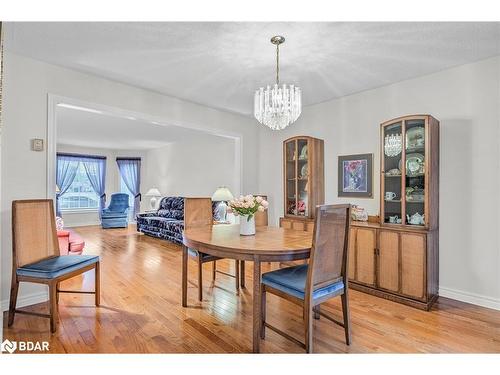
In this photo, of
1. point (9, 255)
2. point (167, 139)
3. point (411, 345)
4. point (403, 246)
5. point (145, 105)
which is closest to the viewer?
point (411, 345)

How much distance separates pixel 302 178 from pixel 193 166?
3811 millimetres

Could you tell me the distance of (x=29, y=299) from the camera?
2.65m

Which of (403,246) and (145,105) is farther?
(145,105)

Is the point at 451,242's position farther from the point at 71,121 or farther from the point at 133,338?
the point at 71,121

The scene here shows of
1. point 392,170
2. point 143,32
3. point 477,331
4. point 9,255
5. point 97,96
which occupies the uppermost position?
Answer: point 143,32

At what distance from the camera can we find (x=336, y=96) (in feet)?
12.2

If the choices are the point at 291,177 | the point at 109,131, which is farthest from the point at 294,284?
the point at 109,131

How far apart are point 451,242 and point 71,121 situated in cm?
596

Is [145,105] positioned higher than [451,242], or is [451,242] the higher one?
[145,105]

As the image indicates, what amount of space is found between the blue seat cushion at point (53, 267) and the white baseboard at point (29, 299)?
534 millimetres

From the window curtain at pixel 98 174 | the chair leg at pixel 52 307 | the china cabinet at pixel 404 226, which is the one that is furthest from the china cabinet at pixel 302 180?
the window curtain at pixel 98 174

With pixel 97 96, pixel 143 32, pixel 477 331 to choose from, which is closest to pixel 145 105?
pixel 97 96

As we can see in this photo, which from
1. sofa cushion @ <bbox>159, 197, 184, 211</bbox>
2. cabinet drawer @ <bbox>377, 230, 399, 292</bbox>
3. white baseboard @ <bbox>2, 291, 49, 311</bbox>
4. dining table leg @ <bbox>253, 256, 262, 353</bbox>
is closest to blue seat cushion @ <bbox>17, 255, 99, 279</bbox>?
white baseboard @ <bbox>2, 291, 49, 311</bbox>

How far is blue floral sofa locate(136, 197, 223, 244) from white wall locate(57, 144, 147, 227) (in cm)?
248
